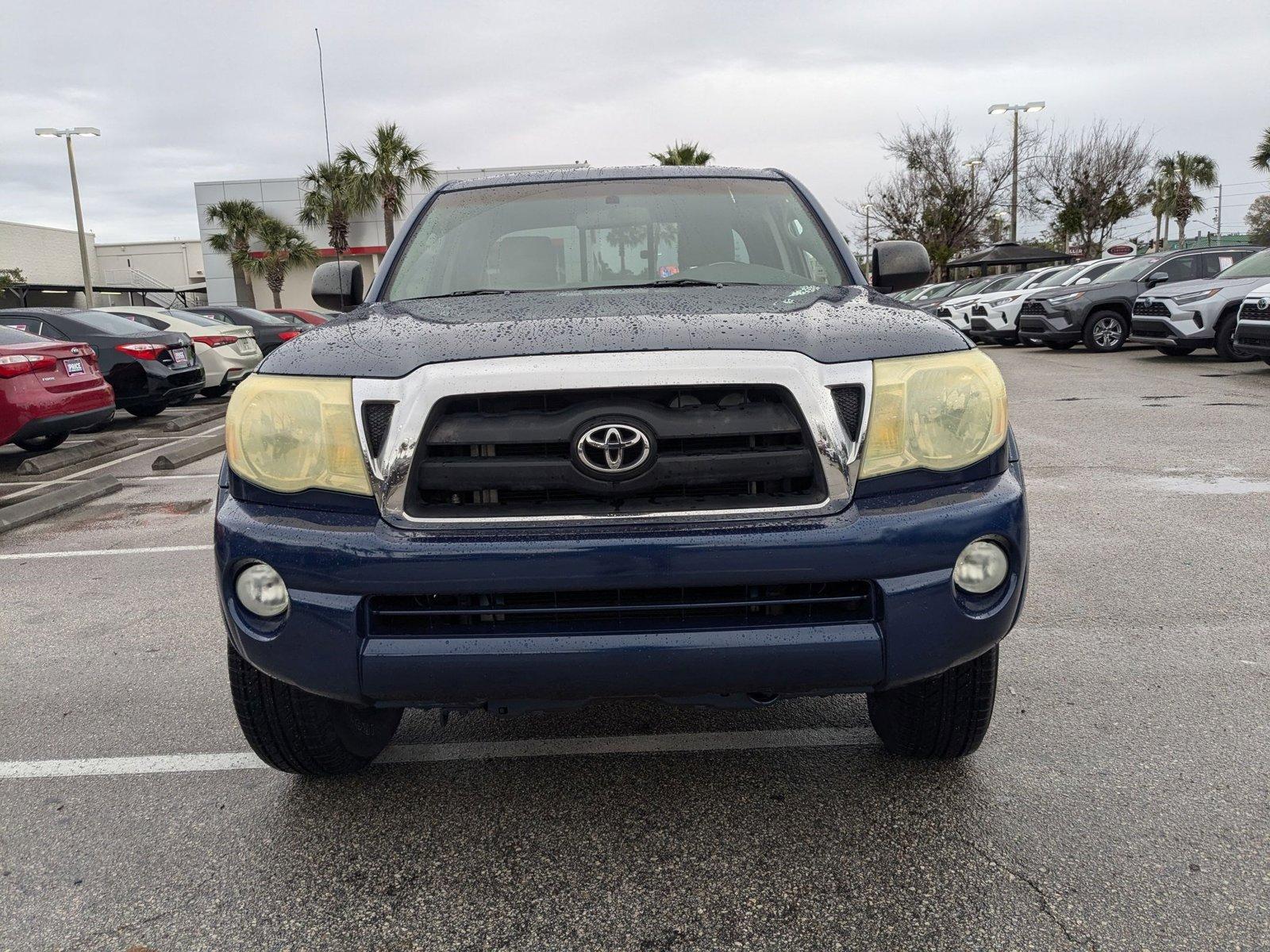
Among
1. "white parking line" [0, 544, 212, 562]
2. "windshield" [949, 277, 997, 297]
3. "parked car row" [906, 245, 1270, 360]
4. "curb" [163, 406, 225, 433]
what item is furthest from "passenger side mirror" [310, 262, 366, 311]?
"windshield" [949, 277, 997, 297]

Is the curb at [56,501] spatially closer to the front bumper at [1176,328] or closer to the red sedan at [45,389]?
the red sedan at [45,389]

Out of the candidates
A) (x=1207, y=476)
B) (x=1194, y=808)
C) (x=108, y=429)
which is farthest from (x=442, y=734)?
(x=108, y=429)

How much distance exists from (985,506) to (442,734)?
6.09ft

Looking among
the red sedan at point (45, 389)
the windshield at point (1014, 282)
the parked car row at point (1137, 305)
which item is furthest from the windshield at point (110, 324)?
the windshield at point (1014, 282)

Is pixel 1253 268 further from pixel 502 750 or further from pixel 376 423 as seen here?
pixel 376 423

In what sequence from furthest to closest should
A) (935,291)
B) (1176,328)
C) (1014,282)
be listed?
(935,291) → (1014,282) → (1176,328)

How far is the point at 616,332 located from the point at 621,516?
426 mm

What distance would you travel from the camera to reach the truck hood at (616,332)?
7.21 ft

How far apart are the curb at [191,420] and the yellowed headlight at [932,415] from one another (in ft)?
37.3

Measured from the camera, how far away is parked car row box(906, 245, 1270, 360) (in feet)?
45.0

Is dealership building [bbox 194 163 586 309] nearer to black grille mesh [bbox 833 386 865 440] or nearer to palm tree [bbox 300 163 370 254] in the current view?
palm tree [bbox 300 163 370 254]

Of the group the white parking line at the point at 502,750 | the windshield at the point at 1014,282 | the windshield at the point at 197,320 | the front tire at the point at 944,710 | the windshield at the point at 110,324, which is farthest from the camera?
the windshield at the point at 1014,282

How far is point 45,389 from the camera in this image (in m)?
8.80

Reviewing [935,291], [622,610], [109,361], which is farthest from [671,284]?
[935,291]
